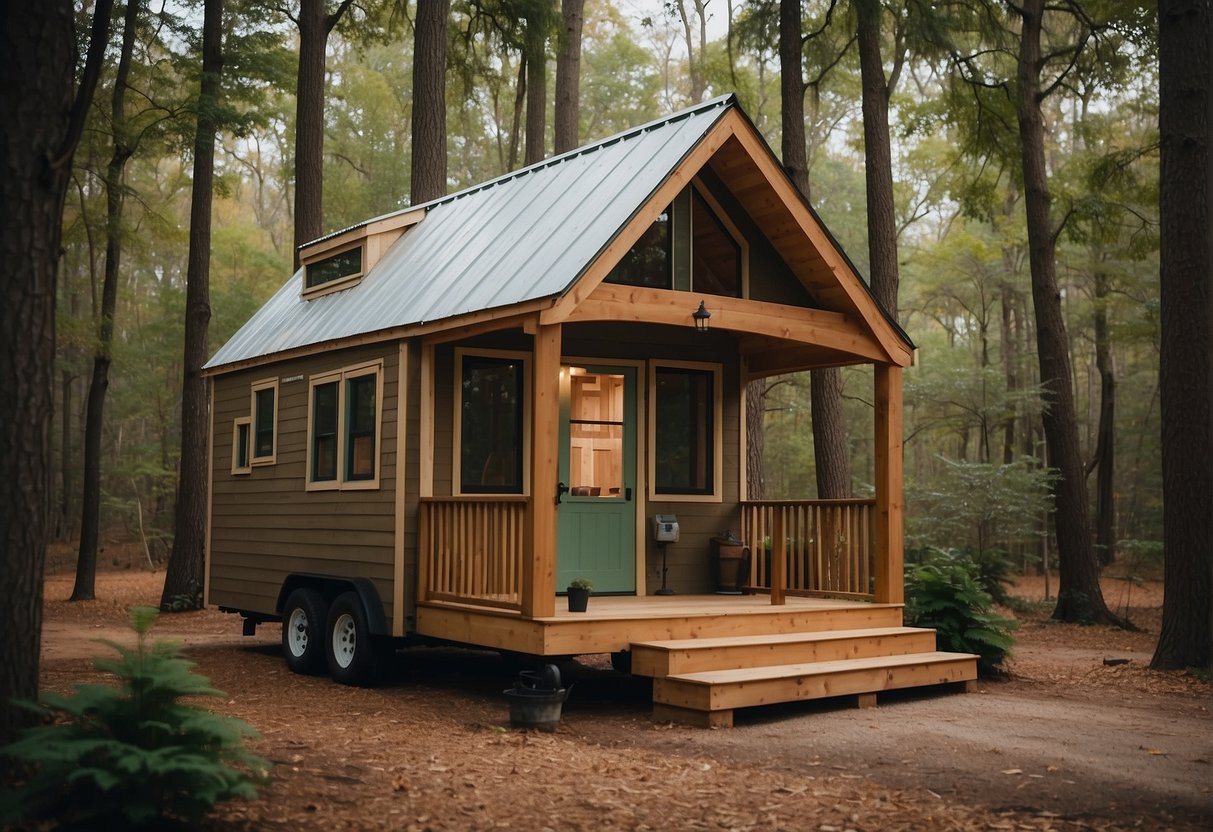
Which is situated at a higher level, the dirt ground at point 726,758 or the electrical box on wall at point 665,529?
the electrical box on wall at point 665,529

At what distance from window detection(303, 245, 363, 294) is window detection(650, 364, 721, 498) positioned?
3.65 metres

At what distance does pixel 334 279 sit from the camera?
13.2m

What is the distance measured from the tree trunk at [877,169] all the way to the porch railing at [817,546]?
573 cm

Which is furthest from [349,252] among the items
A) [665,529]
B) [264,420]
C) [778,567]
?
[778,567]

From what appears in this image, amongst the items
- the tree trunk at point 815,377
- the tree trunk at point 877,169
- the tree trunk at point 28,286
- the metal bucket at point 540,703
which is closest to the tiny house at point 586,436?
the metal bucket at point 540,703

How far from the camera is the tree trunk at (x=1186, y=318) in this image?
38.2 feet

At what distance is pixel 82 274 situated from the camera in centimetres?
3447

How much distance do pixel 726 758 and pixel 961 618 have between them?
15.8 ft

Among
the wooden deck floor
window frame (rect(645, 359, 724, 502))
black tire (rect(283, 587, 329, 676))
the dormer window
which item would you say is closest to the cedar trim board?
the wooden deck floor

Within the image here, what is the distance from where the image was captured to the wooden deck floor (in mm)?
8844

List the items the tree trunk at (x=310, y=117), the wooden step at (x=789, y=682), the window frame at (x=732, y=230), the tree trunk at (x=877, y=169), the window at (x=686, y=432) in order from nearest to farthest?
the wooden step at (x=789, y=682)
the window frame at (x=732, y=230)
the window at (x=686, y=432)
the tree trunk at (x=877, y=169)
the tree trunk at (x=310, y=117)

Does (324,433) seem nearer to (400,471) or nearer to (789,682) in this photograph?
(400,471)

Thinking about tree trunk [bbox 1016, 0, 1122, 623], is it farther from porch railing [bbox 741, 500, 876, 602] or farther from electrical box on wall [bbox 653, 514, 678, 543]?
electrical box on wall [bbox 653, 514, 678, 543]

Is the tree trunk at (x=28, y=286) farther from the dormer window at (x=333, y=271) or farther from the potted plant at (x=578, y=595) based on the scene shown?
the dormer window at (x=333, y=271)
